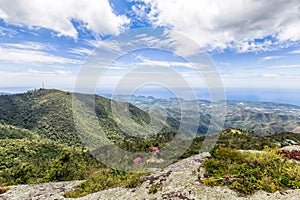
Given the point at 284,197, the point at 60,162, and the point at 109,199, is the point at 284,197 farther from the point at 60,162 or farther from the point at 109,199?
the point at 60,162

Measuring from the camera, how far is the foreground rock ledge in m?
7.93

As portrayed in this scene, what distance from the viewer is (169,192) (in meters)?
8.73

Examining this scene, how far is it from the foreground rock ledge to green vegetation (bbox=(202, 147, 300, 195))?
0.39m

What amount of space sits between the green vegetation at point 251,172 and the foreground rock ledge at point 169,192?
1.29 ft

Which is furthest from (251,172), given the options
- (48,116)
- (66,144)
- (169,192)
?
(48,116)

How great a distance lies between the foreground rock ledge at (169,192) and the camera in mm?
7934

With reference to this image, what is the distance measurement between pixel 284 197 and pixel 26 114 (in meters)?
146

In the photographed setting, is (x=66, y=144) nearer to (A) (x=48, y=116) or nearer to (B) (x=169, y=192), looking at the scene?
(A) (x=48, y=116)

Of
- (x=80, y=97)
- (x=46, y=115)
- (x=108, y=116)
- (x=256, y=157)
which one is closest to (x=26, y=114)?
(x=46, y=115)

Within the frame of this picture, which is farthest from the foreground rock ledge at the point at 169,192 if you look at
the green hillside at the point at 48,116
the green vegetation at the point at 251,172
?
the green hillside at the point at 48,116

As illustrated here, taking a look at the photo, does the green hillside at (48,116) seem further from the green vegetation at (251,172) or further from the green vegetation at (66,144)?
the green vegetation at (251,172)

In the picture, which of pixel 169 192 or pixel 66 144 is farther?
pixel 66 144

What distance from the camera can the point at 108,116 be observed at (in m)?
129

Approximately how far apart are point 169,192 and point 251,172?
4336mm
